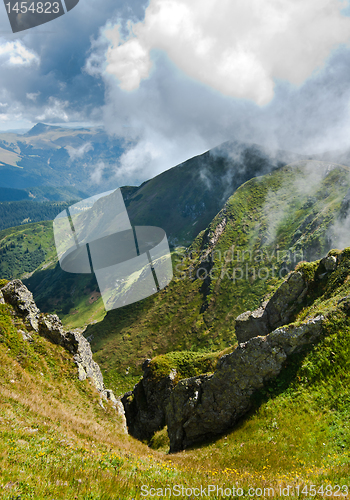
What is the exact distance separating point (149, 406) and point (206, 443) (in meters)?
22.9

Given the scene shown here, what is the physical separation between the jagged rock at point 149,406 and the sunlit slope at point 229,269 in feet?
144

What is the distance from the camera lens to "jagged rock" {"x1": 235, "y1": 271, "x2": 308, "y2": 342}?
90.5 feet

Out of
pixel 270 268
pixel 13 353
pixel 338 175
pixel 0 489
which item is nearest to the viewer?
pixel 0 489

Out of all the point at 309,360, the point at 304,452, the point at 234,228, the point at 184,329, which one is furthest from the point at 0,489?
the point at 234,228

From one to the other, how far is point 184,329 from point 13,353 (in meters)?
83.0

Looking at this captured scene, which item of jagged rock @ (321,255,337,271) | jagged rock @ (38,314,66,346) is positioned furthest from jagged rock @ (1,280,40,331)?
jagged rock @ (321,255,337,271)

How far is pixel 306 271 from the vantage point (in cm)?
2720

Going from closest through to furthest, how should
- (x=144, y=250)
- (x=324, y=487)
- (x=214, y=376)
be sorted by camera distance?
(x=324, y=487) → (x=214, y=376) → (x=144, y=250)

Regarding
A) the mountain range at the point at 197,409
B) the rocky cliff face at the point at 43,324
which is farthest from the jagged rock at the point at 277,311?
the rocky cliff face at the point at 43,324

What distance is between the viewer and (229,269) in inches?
4528

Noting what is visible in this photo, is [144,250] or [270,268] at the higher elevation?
[270,268]

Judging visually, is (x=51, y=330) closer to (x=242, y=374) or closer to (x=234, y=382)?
(x=234, y=382)

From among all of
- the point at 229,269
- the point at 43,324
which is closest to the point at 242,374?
the point at 43,324

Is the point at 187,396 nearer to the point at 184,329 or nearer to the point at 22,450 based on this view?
the point at 22,450
